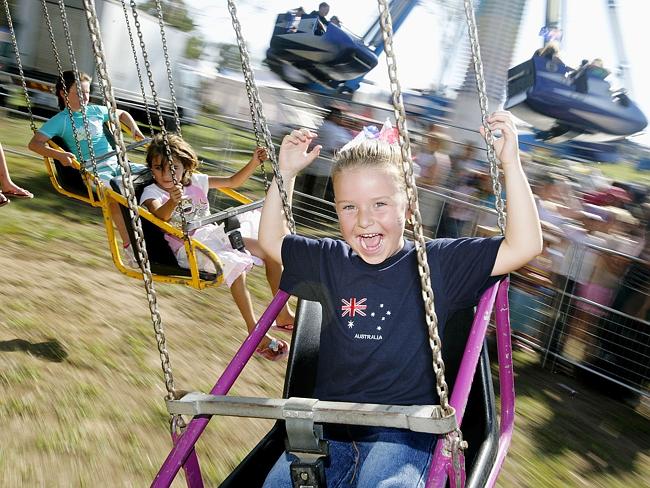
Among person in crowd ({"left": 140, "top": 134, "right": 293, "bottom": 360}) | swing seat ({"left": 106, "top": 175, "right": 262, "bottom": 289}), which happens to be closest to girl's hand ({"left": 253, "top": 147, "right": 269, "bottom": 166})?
person in crowd ({"left": 140, "top": 134, "right": 293, "bottom": 360})

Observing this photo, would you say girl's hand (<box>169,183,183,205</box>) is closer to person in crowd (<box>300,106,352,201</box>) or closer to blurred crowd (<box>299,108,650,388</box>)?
blurred crowd (<box>299,108,650,388</box>)

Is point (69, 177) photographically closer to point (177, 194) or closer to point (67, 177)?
point (67, 177)

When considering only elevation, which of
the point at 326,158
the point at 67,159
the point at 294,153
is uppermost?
the point at 294,153

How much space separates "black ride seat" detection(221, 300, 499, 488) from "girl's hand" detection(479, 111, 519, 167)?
0.50m

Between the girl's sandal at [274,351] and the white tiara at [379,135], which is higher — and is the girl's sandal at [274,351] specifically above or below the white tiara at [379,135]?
below

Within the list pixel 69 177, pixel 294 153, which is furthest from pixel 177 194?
pixel 69 177

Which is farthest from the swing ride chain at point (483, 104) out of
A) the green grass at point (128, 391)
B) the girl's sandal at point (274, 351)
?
the girl's sandal at point (274, 351)

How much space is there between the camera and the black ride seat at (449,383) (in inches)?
65.3

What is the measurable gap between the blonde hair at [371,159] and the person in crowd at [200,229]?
4.73ft

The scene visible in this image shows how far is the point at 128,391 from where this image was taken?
2768mm

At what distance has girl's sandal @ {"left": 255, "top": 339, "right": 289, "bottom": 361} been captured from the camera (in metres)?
3.15

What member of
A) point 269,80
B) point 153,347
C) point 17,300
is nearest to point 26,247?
point 17,300

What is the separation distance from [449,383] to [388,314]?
31 centimetres

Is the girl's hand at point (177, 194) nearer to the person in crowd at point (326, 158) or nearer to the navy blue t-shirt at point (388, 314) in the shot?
the navy blue t-shirt at point (388, 314)
